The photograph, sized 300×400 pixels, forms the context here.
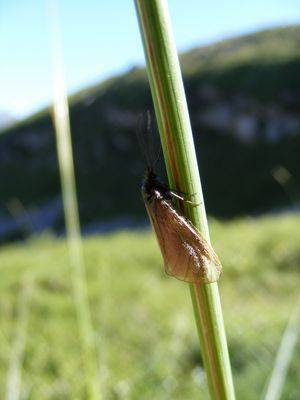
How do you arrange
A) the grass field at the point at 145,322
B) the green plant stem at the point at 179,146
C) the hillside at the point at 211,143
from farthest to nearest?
1. the hillside at the point at 211,143
2. the grass field at the point at 145,322
3. the green plant stem at the point at 179,146

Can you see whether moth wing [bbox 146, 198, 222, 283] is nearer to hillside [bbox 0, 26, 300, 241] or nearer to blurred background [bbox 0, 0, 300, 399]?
blurred background [bbox 0, 0, 300, 399]

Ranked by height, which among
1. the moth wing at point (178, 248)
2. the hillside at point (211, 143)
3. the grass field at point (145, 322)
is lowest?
the hillside at point (211, 143)

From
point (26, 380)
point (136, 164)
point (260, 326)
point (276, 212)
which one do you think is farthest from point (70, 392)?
point (136, 164)

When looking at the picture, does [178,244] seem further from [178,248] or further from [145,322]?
[145,322]

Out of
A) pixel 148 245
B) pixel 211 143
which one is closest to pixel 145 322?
pixel 148 245

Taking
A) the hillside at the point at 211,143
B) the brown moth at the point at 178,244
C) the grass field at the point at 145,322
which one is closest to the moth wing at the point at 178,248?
the brown moth at the point at 178,244

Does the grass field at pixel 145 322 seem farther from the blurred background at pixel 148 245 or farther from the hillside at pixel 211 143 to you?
the hillside at pixel 211 143
